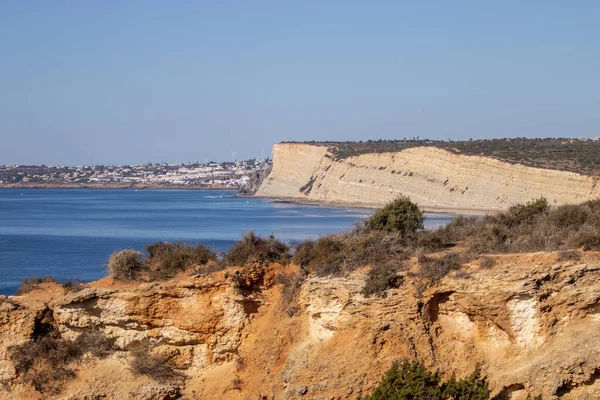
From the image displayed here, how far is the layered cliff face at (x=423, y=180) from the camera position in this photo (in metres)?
61.3

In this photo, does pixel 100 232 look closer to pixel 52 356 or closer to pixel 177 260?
pixel 177 260

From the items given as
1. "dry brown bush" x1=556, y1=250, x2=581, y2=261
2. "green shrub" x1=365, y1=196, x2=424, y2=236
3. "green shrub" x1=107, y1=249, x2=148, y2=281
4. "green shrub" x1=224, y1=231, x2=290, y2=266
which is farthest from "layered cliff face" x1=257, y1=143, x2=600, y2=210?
"green shrub" x1=107, y1=249, x2=148, y2=281

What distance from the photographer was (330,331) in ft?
40.9

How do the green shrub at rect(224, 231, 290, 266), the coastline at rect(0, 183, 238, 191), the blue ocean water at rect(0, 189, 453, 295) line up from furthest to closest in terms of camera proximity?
the coastline at rect(0, 183, 238, 191)
the blue ocean water at rect(0, 189, 453, 295)
the green shrub at rect(224, 231, 290, 266)

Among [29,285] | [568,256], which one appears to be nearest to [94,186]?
[29,285]

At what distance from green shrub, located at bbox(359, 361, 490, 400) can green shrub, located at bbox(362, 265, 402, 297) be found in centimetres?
137

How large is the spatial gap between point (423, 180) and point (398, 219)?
6391 centimetres

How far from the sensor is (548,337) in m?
11.3

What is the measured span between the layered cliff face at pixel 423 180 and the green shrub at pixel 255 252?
1700 inches

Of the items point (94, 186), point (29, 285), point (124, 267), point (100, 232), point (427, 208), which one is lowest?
point (100, 232)

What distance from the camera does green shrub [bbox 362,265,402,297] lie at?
39.4 feet

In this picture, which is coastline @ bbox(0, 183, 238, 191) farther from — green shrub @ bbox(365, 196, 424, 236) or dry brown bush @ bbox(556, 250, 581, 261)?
dry brown bush @ bbox(556, 250, 581, 261)

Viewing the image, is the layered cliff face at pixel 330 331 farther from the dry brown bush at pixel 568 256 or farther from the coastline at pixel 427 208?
the coastline at pixel 427 208

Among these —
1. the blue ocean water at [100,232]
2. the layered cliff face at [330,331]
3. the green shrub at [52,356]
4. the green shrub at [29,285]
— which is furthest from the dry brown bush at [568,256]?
the blue ocean water at [100,232]
